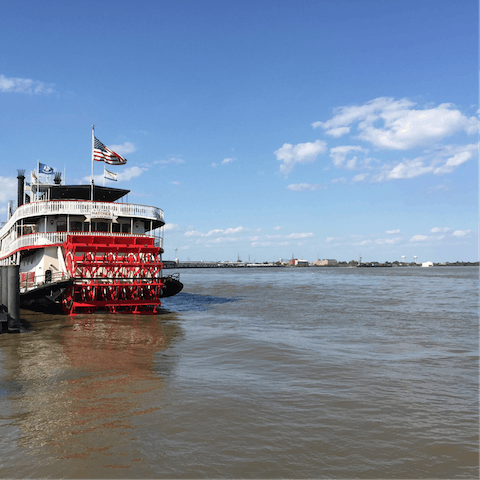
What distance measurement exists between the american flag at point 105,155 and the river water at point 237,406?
10382 mm

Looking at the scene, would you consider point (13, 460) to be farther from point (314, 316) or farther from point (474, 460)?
point (314, 316)

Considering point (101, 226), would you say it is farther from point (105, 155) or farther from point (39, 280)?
point (105, 155)

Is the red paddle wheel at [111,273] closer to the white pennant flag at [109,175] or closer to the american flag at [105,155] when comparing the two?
the white pennant flag at [109,175]

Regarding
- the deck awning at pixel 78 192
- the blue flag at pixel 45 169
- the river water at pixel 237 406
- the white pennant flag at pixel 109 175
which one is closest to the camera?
the river water at pixel 237 406

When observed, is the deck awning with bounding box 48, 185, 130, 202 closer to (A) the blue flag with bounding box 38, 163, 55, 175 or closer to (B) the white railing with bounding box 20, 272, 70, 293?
(A) the blue flag with bounding box 38, 163, 55, 175

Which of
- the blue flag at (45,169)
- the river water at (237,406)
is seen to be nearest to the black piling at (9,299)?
the river water at (237,406)

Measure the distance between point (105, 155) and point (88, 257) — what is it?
587 centimetres

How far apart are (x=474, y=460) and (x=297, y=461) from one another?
83.8 inches

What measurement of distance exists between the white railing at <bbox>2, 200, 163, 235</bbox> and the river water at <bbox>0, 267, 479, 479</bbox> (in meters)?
6.60

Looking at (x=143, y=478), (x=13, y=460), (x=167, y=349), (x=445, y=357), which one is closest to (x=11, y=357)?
(x=167, y=349)

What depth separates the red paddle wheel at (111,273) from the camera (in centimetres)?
1706

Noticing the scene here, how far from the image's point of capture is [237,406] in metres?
6.67

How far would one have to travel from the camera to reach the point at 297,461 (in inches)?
197

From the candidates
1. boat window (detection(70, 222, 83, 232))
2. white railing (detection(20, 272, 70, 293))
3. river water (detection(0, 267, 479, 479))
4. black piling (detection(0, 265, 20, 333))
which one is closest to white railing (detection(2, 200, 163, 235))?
boat window (detection(70, 222, 83, 232))
